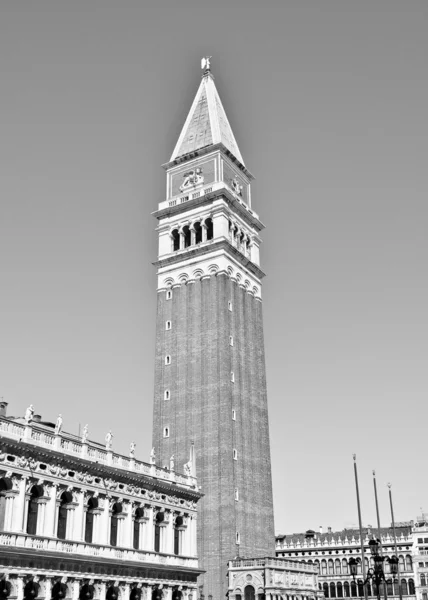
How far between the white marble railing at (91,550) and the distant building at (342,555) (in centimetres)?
6217

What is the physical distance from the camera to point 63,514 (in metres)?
45.8

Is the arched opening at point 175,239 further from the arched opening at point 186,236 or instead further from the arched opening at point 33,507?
the arched opening at point 33,507

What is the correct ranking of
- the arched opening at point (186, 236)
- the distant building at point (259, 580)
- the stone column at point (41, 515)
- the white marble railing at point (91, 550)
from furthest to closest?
the arched opening at point (186, 236)
the distant building at point (259, 580)
the stone column at point (41, 515)
the white marble railing at point (91, 550)

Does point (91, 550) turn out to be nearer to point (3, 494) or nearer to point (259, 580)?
point (3, 494)

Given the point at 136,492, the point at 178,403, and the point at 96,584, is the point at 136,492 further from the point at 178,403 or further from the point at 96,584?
the point at 178,403

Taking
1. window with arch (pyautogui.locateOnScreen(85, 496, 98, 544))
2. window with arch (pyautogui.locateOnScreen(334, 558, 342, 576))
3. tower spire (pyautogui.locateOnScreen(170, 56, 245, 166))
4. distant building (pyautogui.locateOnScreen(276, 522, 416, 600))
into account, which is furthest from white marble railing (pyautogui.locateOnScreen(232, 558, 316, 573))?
window with arch (pyautogui.locateOnScreen(334, 558, 342, 576))

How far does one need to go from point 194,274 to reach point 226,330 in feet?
25.8

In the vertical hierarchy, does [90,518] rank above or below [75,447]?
below

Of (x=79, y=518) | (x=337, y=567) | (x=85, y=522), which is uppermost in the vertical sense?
(x=337, y=567)

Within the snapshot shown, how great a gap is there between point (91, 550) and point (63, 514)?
325 cm

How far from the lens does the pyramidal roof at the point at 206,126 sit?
88.5 meters

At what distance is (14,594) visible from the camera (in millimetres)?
40344

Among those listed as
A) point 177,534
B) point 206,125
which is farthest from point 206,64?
point 177,534

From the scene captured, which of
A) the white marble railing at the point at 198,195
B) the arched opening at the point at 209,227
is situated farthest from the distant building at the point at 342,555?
the white marble railing at the point at 198,195
